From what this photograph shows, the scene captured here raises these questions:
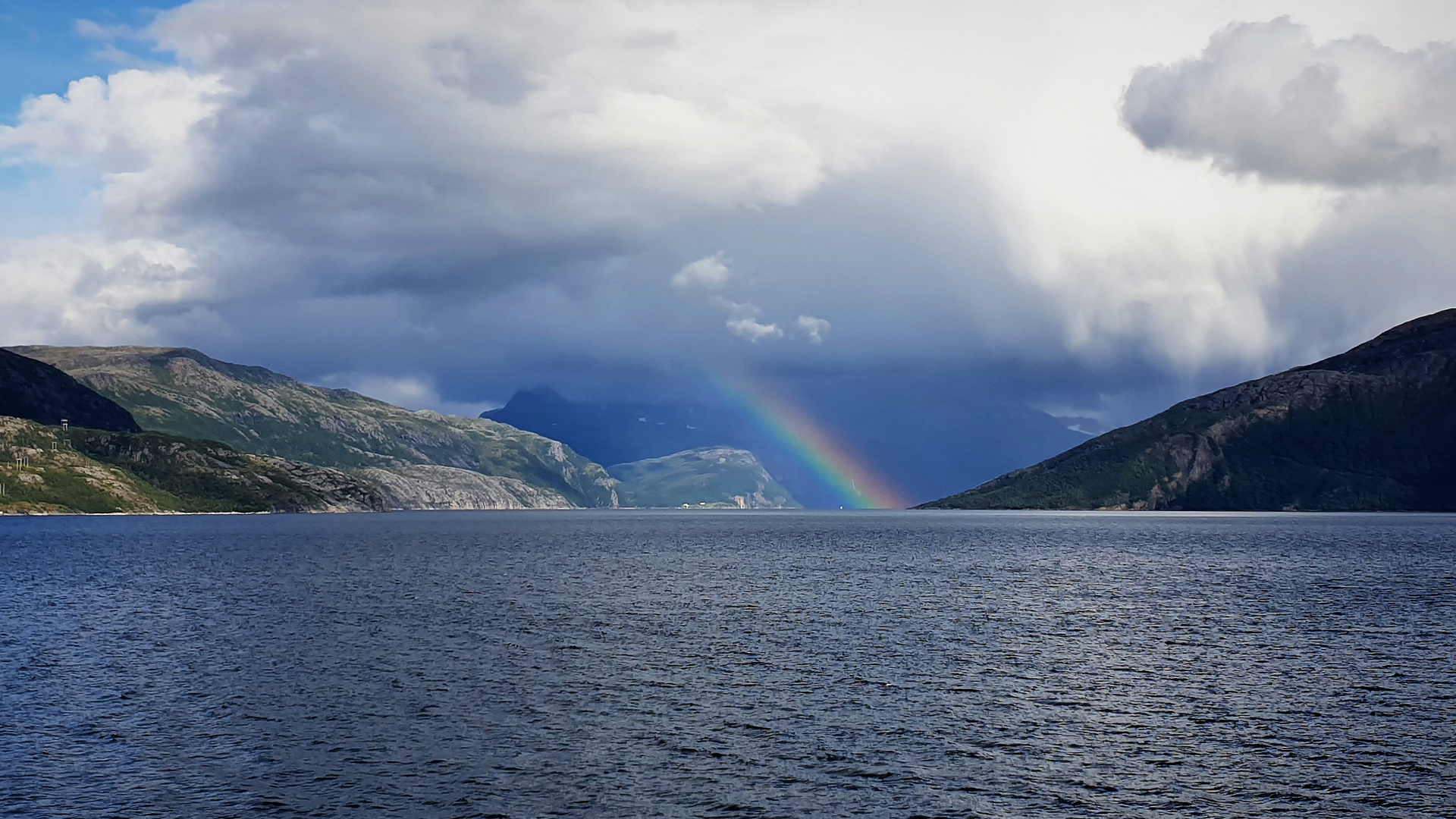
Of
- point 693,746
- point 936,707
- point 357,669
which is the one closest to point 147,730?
point 357,669

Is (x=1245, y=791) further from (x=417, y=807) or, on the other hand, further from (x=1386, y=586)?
(x=1386, y=586)

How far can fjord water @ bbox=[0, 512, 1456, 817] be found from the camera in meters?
48.5

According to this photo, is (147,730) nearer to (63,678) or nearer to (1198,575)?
(63,678)

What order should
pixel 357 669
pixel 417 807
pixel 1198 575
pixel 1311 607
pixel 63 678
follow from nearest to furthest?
pixel 417 807 < pixel 63 678 < pixel 357 669 < pixel 1311 607 < pixel 1198 575

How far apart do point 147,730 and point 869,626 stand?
222 ft

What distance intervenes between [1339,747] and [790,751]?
30442 millimetres

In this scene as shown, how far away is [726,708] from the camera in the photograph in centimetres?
6688

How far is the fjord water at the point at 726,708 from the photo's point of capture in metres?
48.5

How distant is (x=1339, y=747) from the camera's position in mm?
56781

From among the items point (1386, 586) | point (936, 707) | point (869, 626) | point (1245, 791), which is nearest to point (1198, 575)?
point (1386, 586)

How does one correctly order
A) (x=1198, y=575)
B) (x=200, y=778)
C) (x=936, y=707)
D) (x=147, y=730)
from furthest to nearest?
(x=1198, y=575), (x=936, y=707), (x=147, y=730), (x=200, y=778)

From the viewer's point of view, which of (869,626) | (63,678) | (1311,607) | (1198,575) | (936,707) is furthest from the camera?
(1198,575)

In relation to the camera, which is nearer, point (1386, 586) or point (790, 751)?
point (790, 751)

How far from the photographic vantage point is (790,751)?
56.2 metres
